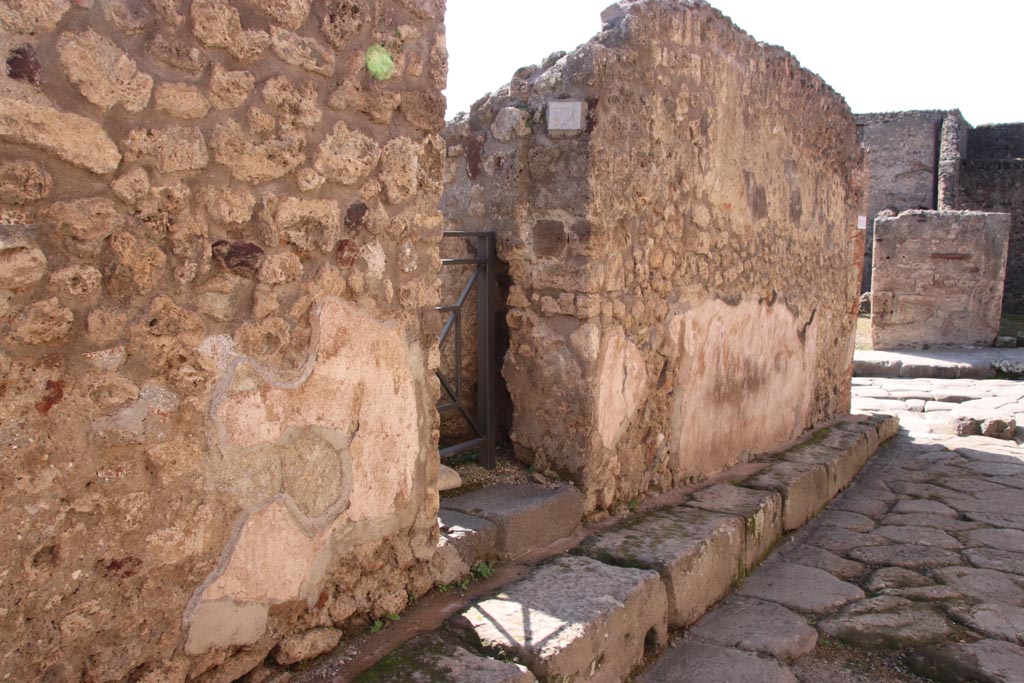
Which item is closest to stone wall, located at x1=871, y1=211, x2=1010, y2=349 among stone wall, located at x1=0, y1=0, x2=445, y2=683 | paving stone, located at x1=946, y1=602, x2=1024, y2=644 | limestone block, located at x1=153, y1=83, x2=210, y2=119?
paving stone, located at x1=946, y1=602, x2=1024, y2=644

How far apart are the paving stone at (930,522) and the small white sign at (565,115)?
113 inches

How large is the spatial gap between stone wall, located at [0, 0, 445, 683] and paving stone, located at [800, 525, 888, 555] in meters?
2.56

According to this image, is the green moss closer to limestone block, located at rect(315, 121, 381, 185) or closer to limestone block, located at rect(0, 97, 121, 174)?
limestone block, located at rect(315, 121, 381, 185)

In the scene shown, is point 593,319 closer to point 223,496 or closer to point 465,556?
point 465,556

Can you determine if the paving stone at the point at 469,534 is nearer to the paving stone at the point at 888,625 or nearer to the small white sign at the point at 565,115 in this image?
the paving stone at the point at 888,625

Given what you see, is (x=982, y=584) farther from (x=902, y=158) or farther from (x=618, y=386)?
(x=902, y=158)

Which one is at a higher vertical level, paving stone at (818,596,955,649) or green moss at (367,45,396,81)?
green moss at (367,45,396,81)

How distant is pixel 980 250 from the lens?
12164mm

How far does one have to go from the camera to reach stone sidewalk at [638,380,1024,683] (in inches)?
110

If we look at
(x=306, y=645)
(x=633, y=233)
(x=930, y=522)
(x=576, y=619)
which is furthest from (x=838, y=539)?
(x=306, y=645)

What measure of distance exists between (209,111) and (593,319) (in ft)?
5.82

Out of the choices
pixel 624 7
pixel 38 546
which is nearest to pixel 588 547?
pixel 38 546

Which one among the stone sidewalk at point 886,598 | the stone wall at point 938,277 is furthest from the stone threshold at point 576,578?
the stone wall at point 938,277

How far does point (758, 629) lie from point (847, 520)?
1702mm
